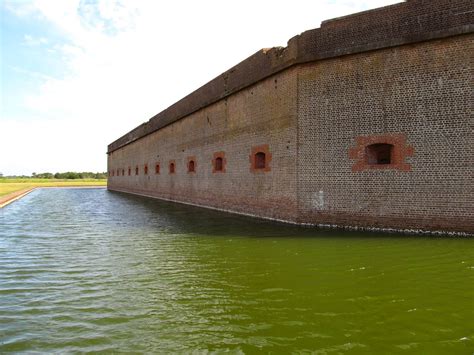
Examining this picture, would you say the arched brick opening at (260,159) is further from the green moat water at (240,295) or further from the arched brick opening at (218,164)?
the green moat water at (240,295)

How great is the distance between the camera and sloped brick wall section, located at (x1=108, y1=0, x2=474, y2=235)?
8242 mm

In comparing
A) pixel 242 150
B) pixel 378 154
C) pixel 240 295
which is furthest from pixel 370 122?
pixel 240 295

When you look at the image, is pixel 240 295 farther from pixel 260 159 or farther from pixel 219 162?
pixel 219 162

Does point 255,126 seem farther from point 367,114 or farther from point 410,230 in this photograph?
point 410,230

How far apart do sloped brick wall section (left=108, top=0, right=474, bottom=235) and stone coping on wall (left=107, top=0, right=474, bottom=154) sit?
0.02m

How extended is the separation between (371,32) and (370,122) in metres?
1.98

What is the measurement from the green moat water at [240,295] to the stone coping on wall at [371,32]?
4202 mm

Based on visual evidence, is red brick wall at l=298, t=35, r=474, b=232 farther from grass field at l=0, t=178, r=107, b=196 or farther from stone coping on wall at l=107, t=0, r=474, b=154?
grass field at l=0, t=178, r=107, b=196

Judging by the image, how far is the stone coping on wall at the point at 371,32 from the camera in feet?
26.9

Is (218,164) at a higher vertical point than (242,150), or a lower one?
lower

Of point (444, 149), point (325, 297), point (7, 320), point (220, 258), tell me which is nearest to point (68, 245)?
point (220, 258)

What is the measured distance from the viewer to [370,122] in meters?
9.16

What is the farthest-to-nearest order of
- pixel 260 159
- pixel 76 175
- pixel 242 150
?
pixel 76 175 < pixel 242 150 < pixel 260 159

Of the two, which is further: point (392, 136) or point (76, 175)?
point (76, 175)
